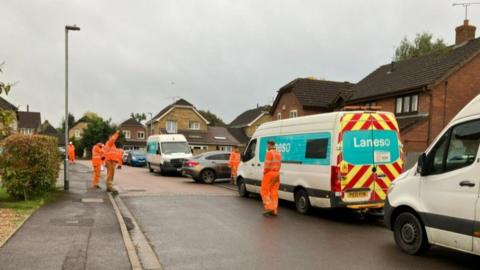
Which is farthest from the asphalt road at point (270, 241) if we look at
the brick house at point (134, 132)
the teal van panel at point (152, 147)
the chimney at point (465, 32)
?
the brick house at point (134, 132)

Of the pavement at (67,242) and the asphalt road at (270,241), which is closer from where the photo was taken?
the pavement at (67,242)

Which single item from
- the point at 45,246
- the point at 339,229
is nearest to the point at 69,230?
the point at 45,246

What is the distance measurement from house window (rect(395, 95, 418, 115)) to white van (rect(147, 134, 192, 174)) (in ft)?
42.3

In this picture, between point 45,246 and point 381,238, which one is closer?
point 45,246

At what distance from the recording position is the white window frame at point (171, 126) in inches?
2475

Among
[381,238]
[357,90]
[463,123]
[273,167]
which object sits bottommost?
[381,238]

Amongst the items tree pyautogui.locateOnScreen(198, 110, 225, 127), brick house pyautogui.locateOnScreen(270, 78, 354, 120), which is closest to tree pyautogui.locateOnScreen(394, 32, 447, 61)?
brick house pyautogui.locateOnScreen(270, 78, 354, 120)

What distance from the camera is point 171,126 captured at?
63312mm

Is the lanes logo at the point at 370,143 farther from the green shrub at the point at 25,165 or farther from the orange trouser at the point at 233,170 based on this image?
the orange trouser at the point at 233,170

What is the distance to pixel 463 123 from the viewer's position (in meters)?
6.45

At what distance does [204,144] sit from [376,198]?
53.4 m

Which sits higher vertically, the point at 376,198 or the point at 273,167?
the point at 273,167

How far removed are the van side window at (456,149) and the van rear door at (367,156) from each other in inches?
126

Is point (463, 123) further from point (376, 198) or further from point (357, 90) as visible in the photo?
point (357, 90)
